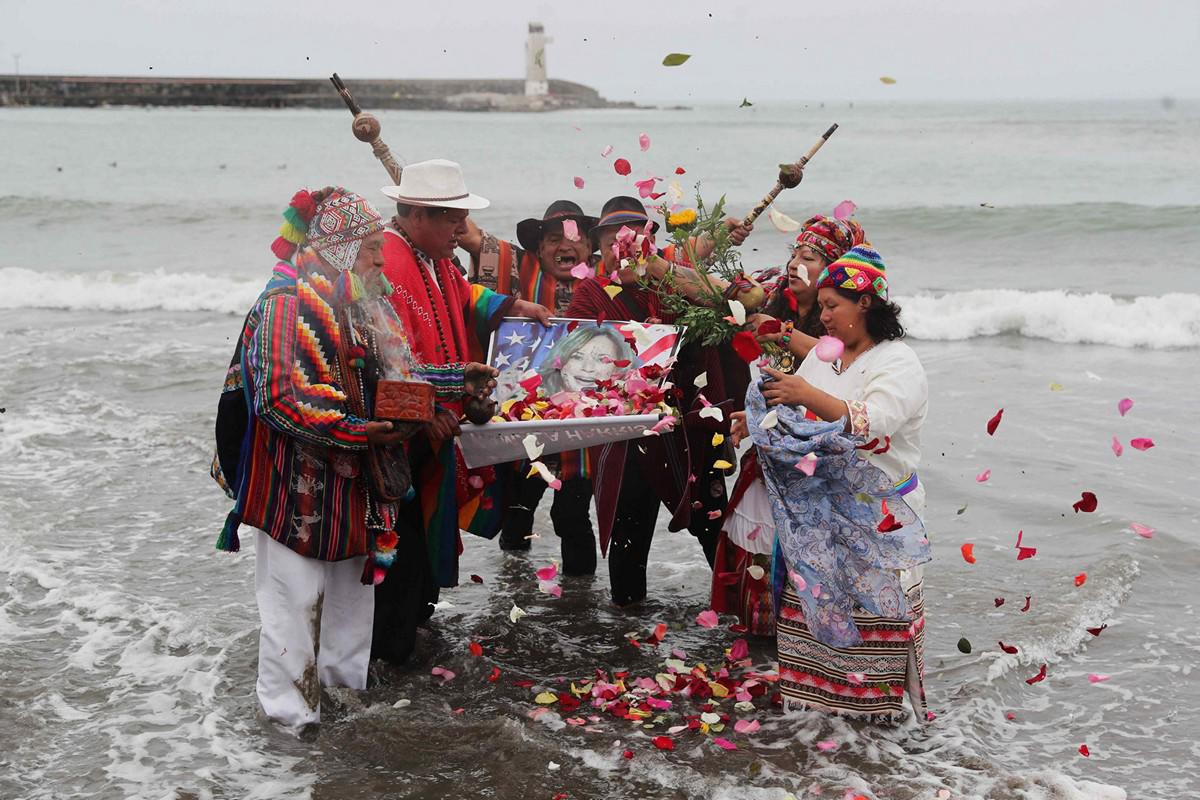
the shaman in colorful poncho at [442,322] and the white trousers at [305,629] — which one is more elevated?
Result: the shaman in colorful poncho at [442,322]

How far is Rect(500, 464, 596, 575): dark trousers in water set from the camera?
6.83 metres

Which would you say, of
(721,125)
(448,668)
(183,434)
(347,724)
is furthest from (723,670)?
(721,125)

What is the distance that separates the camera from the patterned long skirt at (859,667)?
4.88 m

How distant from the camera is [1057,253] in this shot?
21609mm

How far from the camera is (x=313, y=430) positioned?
14.9 feet

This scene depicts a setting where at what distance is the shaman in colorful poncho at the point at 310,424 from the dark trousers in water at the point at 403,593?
489mm

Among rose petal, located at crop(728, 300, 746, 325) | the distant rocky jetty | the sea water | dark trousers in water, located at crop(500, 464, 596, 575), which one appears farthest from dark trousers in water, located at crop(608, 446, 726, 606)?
the distant rocky jetty

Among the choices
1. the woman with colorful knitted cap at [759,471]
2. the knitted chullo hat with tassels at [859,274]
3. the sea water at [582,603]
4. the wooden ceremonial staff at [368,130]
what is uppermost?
the wooden ceremonial staff at [368,130]

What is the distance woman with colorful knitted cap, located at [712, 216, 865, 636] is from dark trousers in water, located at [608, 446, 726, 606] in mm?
308

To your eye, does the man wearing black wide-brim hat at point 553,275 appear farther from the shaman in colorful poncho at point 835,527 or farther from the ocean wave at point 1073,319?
the ocean wave at point 1073,319

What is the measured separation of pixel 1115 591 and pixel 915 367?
119 inches

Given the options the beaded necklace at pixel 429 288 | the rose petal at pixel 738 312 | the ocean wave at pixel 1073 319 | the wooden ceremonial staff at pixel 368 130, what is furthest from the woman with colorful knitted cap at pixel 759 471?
the ocean wave at pixel 1073 319

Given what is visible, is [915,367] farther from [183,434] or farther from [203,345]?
[203,345]

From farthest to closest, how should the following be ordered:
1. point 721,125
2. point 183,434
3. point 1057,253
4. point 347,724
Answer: point 721,125
point 1057,253
point 183,434
point 347,724
